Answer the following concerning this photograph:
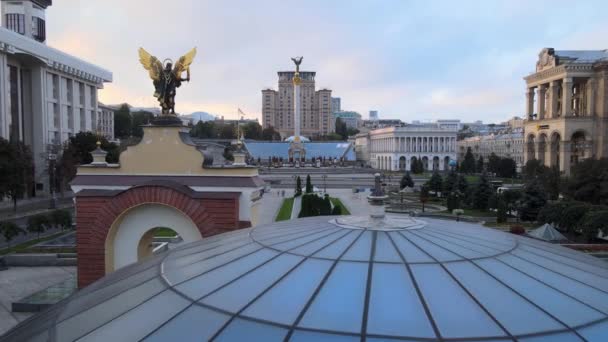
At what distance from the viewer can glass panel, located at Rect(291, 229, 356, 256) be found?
506 centimetres

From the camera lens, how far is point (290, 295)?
416 centimetres

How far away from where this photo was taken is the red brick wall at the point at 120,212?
37.3ft

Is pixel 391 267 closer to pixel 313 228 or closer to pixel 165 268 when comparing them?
pixel 313 228

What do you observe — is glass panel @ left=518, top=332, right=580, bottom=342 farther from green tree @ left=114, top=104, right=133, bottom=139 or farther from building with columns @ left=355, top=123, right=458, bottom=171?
building with columns @ left=355, top=123, right=458, bottom=171

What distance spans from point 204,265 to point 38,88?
4596 centimetres

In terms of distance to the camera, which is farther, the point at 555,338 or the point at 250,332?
the point at 250,332

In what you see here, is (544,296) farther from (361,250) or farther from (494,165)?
(494,165)

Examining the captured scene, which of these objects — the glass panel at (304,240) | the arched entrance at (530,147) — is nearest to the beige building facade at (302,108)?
the arched entrance at (530,147)

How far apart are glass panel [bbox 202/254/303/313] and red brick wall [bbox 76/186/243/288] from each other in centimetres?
668

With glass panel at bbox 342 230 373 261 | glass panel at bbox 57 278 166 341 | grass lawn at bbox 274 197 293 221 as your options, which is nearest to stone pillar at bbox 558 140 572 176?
grass lawn at bbox 274 197 293 221

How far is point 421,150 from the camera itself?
337 ft

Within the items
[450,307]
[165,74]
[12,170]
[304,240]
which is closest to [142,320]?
[304,240]

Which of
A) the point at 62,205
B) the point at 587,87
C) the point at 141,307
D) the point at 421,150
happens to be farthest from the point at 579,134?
the point at 141,307

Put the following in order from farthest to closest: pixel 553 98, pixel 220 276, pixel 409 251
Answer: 1. pixel 553 98
2. pixel 409 251
3. pixel 220 276
